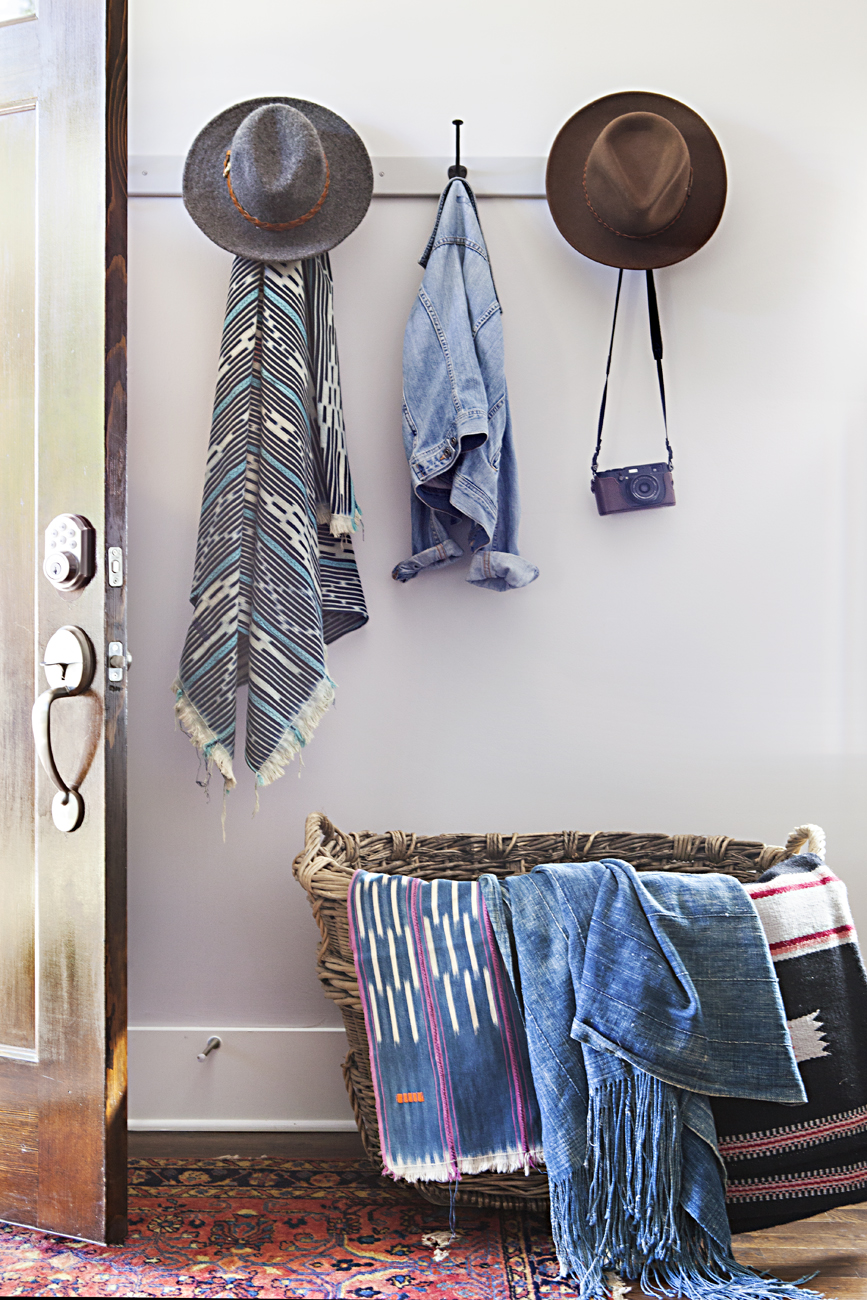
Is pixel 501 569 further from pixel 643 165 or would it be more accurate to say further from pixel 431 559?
pixel 643 165

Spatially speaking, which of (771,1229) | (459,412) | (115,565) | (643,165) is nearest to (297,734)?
(115,565)

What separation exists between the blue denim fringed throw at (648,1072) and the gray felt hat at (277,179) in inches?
50.1

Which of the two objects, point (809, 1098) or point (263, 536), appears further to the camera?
point (263, 536)

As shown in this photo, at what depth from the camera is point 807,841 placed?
145cm

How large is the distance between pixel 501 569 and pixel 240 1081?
1093mm

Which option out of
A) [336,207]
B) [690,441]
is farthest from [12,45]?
[690,441]

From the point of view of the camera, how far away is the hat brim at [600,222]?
1.62 meters

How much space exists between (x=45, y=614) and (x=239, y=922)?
759 mm

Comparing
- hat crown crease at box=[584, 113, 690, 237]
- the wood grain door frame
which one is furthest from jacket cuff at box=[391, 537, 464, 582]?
hat crown crease at box=[584, 113, 690, 237]

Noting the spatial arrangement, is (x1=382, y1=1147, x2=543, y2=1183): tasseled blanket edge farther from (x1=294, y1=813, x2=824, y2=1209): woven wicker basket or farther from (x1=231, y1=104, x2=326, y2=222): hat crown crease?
(x1=231, y1=104, x2=326, y2=222): hat crown crease

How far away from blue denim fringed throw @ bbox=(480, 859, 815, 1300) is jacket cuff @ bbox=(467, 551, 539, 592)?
0.63 meters

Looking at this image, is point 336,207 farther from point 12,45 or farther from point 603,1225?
point 603,1225

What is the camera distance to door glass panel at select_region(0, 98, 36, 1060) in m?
1.26

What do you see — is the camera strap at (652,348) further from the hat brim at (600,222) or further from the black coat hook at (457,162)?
the black coat hook at (457,162)
